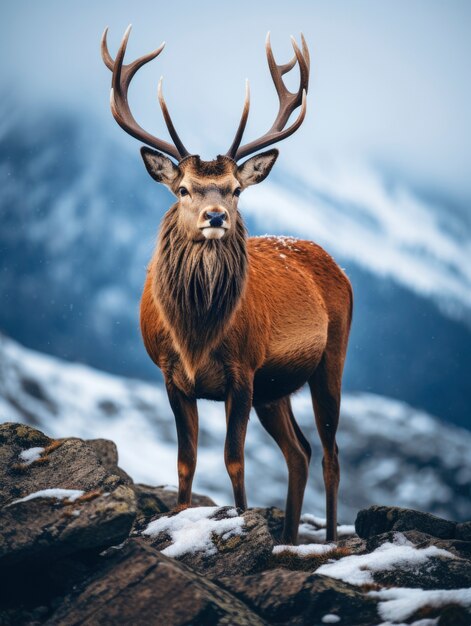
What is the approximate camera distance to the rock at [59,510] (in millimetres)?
5816

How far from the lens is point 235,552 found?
656cm

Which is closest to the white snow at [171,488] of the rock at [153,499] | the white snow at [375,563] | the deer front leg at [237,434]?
the rock at [153,499]

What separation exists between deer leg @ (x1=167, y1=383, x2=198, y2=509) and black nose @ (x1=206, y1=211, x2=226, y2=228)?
4.90 feet

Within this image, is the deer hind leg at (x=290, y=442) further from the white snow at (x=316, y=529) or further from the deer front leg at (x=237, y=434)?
the deer front leg at (x=237, y=434)

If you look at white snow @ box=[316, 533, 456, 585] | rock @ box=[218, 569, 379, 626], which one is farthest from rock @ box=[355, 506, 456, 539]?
rock @ box=[218, 569, 379, 626]

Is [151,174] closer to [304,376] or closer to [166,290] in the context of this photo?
[166,290]

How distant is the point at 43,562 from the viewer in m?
5.88

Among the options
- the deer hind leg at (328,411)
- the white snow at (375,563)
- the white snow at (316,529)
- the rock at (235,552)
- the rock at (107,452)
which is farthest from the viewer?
the rock at (107,452)

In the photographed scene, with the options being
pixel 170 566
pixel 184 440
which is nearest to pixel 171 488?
pixel 184 440

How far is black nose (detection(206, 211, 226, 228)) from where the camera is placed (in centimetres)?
727

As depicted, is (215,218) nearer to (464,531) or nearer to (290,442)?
(290,442)

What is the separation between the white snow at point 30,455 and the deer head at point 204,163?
2.27m

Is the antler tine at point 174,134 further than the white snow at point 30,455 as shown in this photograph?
Yes

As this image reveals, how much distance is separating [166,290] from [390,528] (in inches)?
126
